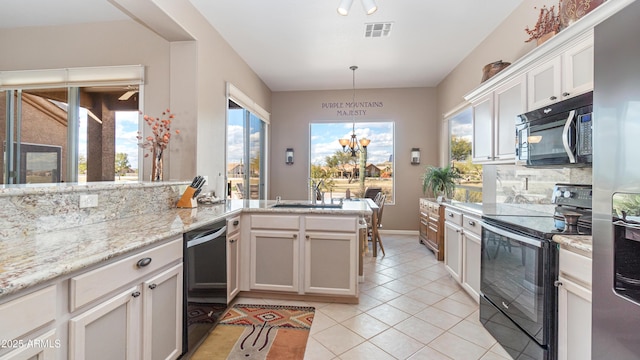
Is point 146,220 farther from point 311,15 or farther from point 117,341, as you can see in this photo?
point 311,15

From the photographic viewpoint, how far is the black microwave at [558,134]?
175cm

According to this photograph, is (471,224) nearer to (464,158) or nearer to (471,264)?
(471,264)

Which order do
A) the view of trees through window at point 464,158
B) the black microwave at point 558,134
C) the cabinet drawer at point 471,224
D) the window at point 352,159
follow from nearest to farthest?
1. the black microwave at point 558,134
2. the cabinet drawer at point 471,224
3. the view of trees through window at point 464,158
4. the window at point 352,159

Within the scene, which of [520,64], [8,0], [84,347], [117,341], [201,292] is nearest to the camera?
[84,347]

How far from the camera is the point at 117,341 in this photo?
130cm

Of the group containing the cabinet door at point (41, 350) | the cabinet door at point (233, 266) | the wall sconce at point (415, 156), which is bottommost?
the cabinet door at point (233, 266)

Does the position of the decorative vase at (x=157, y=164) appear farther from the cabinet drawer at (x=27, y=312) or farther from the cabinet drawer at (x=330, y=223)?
the cabinet drawer at (x=27, y=312)

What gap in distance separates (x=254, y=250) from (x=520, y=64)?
2.86 metres

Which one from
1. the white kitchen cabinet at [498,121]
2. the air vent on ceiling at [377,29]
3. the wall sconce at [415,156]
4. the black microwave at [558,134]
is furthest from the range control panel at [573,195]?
the wall sconce at [415,156]

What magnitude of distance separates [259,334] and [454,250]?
2241 millimetres

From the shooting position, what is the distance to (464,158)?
4844 millimetres

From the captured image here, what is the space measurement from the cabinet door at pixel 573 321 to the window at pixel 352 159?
4484 mm

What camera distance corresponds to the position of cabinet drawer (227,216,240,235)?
8.29ft

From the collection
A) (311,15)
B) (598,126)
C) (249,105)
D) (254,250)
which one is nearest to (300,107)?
(249,105)
